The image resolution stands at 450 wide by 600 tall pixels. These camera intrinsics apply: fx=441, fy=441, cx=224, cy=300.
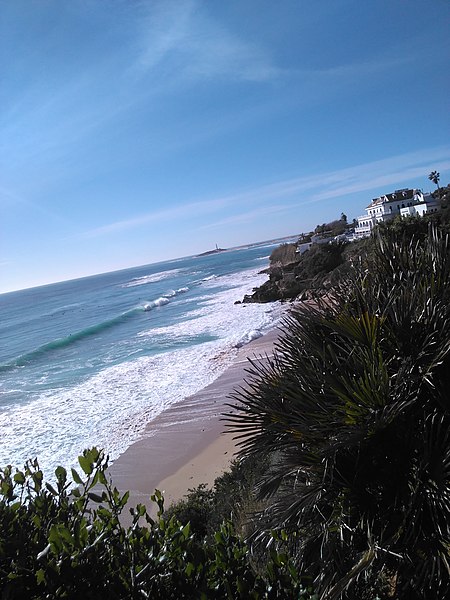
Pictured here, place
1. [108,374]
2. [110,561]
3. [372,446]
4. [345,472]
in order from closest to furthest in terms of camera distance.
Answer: [110,561]
[372,446]
[345,472]
[108,374]

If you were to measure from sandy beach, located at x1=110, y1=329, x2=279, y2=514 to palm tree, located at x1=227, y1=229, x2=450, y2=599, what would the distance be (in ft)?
15.3

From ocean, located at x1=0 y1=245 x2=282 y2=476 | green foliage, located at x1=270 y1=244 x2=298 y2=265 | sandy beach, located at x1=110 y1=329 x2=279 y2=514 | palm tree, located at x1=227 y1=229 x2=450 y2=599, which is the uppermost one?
green foliage, located at x1=270 y1=244 x2=298 y2=265

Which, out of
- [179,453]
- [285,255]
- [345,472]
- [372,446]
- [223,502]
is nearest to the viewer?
[372,446]

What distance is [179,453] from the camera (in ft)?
37.2

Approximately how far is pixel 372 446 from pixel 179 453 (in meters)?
8.74

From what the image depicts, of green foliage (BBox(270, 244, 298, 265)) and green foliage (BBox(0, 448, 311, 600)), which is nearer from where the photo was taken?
green foliage (BBox(0, 448, 311, 600))

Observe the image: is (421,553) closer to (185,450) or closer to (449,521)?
(449,521)

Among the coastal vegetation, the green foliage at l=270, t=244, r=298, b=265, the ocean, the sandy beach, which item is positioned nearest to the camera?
the coastal vegetation

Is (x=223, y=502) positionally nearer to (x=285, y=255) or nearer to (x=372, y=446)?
(x=372, y=446)

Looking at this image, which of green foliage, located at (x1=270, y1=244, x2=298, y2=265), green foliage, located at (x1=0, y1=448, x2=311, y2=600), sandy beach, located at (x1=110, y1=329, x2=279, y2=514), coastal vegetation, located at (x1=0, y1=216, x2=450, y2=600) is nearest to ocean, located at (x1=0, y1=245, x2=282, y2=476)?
sandy beach, located at (x1=110, y1=329, x2=279, y2=514)

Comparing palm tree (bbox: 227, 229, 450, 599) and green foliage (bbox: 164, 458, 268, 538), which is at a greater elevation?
palm tree (bbox: 227, 229, 450, 599)

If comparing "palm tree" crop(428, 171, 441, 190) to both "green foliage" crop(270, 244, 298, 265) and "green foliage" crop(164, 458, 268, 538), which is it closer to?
"green foliage" crop(270, 244, 298, 265)

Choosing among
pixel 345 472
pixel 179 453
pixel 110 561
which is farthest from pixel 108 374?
pixel 110 561

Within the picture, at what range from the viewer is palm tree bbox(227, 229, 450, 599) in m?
3.07
